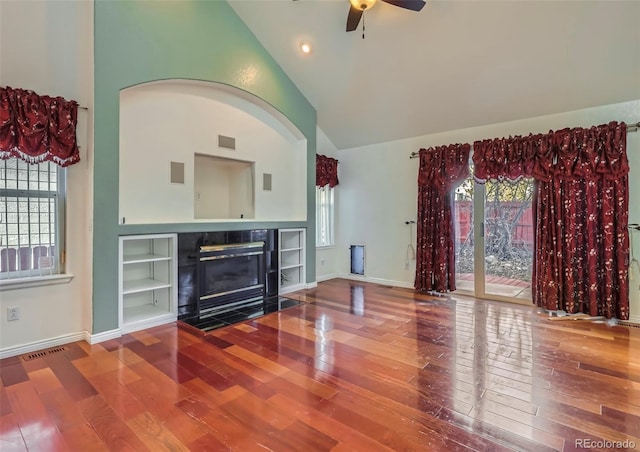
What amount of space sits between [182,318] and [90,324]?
3.03 ft

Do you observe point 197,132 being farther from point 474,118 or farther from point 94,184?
point 474,118

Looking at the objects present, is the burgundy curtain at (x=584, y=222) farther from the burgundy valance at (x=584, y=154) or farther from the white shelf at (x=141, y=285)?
the white shelf at (x=141, y=285)

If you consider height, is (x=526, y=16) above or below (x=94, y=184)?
above

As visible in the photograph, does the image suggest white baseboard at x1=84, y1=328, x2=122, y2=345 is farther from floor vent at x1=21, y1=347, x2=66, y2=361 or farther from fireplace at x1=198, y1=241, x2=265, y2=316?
fireplace at x1=198, y1=241, x2=265, y2=316

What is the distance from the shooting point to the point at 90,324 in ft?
10.5

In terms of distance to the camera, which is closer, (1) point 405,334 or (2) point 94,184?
(2) point 94,184

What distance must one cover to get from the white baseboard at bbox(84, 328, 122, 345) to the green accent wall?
5cm

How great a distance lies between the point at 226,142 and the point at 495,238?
3945 millimetres

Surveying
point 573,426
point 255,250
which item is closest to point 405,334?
point 573,426

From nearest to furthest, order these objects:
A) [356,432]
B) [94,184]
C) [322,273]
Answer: [356,432], [94,184], [322,273]

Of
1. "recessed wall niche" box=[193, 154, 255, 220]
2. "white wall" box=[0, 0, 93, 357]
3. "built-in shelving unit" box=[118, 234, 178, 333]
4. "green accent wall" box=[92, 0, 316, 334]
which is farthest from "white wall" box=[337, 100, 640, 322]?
"white wall" box=[0, 0, 93, 357]

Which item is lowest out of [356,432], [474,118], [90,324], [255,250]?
[356,432]

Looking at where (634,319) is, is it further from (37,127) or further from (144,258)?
(37,127)

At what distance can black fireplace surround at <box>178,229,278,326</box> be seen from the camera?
395 cm
